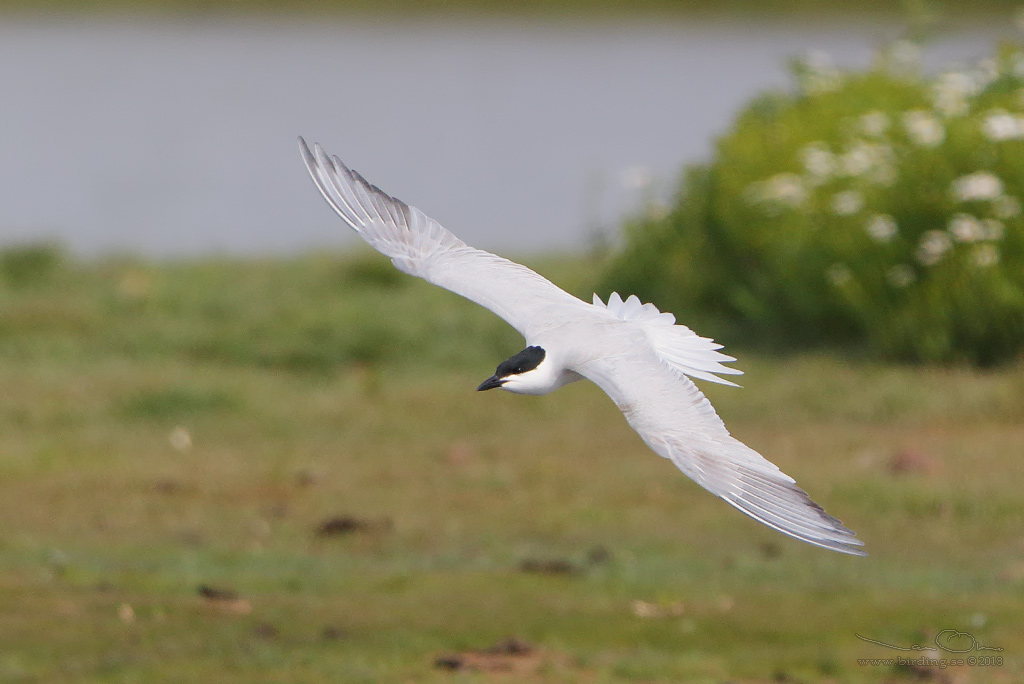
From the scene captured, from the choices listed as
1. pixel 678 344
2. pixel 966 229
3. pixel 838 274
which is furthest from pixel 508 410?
pixel 678 344

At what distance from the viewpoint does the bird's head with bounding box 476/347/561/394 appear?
13.4ft

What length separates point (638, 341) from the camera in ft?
13.7

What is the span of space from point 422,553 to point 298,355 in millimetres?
4263

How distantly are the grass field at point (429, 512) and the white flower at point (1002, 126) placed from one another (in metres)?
1.62

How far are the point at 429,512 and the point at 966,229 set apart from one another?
4.40 m

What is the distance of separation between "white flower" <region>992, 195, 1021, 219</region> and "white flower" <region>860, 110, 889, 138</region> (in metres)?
1.38

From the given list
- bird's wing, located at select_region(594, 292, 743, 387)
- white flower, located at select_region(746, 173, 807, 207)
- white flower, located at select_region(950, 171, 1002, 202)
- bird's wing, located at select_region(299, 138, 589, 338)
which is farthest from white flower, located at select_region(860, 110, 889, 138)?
bird's wing, located at select_region(594, 292, 743, 387)

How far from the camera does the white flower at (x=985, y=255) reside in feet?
32.4

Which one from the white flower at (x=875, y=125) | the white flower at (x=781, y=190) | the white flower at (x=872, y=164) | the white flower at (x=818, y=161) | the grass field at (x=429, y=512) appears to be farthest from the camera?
the white flower at (x=875, y=125)

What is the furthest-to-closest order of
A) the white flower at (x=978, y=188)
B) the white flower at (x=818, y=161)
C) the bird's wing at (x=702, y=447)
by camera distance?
the white flower at (x=818, y=161) → the white flower at (x=978, y=188) → the bird's wing at (x=702, y=447)

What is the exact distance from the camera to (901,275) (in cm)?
1027

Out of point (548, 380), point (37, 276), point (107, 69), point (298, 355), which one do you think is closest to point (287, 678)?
point (548, 380)

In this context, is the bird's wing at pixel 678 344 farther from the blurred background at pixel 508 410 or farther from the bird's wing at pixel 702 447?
the blurred background at pixel 508 410

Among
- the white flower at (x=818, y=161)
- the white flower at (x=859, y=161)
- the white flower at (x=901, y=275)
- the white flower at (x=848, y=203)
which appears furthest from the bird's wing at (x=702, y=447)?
the white flower at (x=818, y=161)
